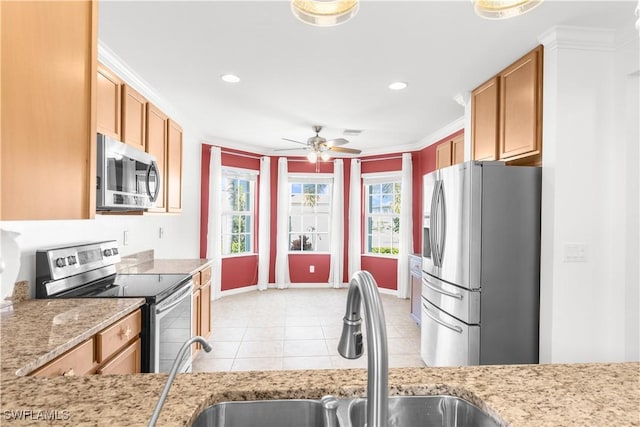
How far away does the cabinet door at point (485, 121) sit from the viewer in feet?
9.02

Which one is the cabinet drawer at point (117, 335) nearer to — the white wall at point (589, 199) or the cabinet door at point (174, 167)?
the cabinet door at point (174, 167)

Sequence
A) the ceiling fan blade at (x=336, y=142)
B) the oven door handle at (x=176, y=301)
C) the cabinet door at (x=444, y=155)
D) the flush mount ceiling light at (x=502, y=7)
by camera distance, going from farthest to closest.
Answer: the cabinet door at (x=444, y=155), the ceiling fan blade at (x=336, y=142), the oven door handle at (x=176, y=301), the flush mount ceiling light at (x=502, y=7)

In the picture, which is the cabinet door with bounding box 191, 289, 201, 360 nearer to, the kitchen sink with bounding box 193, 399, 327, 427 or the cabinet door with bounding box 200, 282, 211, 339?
the cabinet door with bounding box 200, 282, 211, 339

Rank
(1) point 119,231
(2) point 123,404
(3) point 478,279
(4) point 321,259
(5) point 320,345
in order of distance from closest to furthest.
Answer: (2) point 123,404, (3) point 478,279, (1) point 119,231, (5) point 320,345, (4) point 321,259

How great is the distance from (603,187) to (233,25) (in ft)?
8.26

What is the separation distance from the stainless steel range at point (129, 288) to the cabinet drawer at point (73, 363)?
1.66 ft

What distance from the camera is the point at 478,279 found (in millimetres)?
2320

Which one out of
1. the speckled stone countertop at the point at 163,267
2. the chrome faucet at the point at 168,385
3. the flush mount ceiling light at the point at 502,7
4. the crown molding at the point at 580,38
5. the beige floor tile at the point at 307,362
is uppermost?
the crown molding at the point at 580,38

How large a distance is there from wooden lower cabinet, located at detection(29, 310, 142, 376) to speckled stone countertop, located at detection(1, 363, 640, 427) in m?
0.49

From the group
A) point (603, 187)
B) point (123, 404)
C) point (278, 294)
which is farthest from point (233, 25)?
point (278, 294)

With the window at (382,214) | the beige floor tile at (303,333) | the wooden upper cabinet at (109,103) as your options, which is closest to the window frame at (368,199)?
the window at (382,214)

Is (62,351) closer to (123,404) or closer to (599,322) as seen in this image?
(123,404)

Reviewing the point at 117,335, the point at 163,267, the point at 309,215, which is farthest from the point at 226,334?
the point at 309,215

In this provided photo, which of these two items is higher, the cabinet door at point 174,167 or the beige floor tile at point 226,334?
the cabinet door at point 174,167
